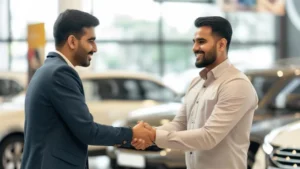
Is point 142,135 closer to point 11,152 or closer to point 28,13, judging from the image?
point 11,152

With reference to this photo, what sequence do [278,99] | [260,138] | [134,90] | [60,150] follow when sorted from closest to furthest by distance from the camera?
1. [60,150]
2. [260,138]
3. [278,99]
4. [134,90]

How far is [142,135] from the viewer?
3734 mm

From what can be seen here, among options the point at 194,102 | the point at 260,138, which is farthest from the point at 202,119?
the point at 260,138

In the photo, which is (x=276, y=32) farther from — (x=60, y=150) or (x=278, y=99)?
(x=60, y=150)

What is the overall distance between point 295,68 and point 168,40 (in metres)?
10.2

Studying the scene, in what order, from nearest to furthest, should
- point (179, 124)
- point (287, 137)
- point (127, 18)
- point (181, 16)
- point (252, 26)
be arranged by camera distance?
point (179, 124) < point (287, 137) < point (127, 18) < point (181, 16) < point (252, 26)

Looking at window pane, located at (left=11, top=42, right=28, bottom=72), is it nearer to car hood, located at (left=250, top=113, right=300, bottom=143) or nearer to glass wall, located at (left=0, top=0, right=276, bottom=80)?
glass wall, located at (left=0, top=0, right=276, bottom=80)

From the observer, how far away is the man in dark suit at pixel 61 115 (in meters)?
3.34

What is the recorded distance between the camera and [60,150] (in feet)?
11.0

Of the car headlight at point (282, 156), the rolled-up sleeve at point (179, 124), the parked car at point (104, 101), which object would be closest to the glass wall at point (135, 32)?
the parked car at point (104, 101)

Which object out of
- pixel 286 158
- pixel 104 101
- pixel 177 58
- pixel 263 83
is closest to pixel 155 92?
pixel 104 101

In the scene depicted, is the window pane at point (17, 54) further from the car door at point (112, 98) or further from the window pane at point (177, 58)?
the car door at point (112, 98)

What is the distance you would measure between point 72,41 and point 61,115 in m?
0.45

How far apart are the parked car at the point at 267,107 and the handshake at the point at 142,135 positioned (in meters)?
2.85
